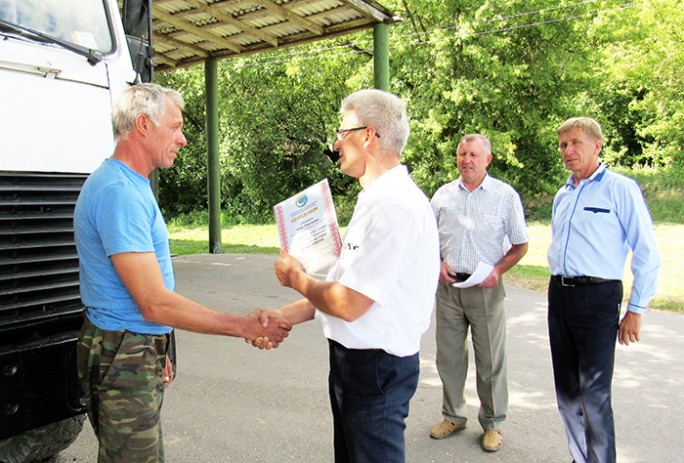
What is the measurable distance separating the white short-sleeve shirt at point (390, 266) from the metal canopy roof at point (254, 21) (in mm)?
7462

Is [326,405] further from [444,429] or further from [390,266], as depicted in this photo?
[390,266]

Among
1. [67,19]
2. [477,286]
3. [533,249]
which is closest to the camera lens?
[67,19]

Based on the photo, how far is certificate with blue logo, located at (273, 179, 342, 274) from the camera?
2391mm

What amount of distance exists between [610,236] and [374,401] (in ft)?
6.04

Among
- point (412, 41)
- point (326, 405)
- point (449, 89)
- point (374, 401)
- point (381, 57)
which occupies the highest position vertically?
point (412, 41)

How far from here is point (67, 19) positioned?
3.32m

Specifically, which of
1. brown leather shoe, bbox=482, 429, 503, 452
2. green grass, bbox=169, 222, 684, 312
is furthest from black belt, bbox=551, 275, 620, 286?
green grass, bbox=169, 222, 684, 312

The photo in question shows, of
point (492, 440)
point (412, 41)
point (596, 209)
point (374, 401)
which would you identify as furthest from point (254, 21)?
point (412, 41)

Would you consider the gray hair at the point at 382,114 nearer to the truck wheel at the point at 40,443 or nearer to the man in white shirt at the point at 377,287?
the man in white shirt at the point at 377,287

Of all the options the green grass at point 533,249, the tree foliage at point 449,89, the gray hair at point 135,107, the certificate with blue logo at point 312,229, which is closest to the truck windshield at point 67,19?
the gray hair at point 135,107

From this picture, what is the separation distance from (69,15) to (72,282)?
158cm

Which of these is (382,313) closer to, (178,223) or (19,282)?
(19,282)

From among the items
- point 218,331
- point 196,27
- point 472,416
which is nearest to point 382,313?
point 218,331

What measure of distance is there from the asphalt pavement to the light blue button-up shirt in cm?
122
